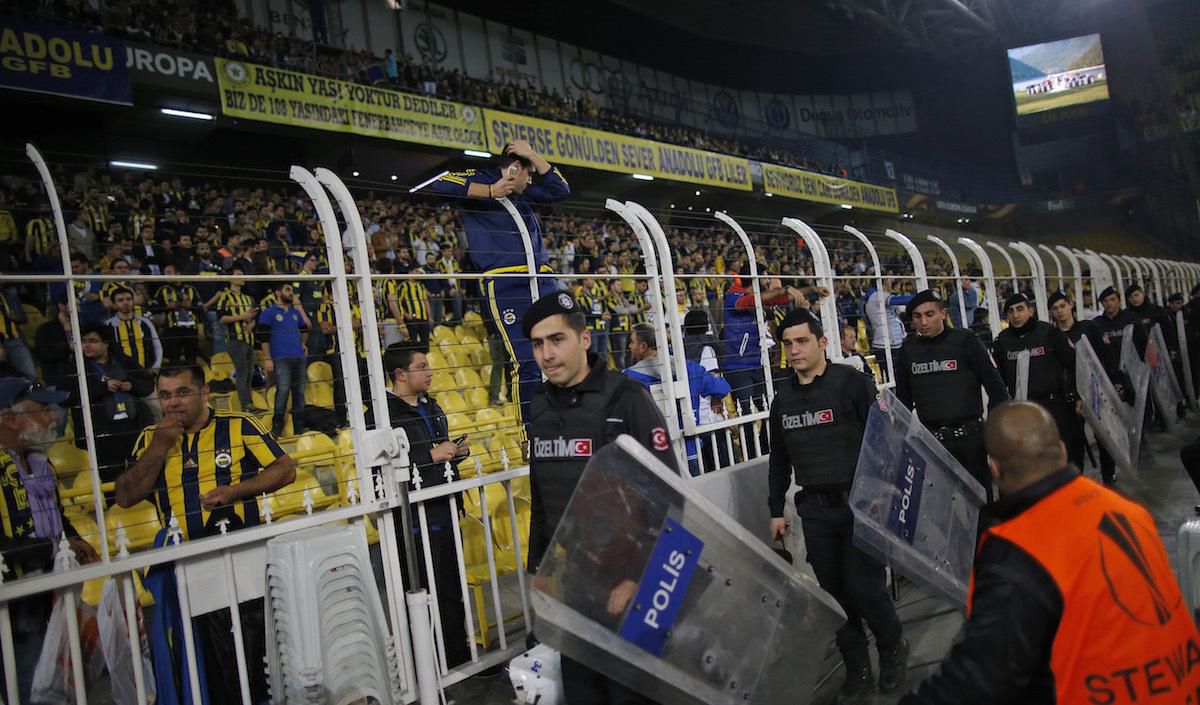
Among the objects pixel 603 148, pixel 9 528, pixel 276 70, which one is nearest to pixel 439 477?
pixel 9 528

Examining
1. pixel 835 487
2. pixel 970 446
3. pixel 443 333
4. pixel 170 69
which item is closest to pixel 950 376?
pixel 970 446

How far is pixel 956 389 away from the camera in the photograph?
5043 millimetres

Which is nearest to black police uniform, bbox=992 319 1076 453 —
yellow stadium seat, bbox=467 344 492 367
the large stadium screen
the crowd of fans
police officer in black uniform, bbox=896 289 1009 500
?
police officer in black uniform, bbox=896 289 1009 500

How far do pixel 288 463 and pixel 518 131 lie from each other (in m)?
12.0

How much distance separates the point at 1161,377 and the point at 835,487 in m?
7.36

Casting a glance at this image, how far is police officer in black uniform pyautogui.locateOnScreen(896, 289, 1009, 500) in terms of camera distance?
501 cm

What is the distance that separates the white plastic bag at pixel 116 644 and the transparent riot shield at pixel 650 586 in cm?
172

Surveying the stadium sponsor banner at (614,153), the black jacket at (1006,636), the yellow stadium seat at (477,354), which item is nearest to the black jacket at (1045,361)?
the yellow stadium seat at (477,354)

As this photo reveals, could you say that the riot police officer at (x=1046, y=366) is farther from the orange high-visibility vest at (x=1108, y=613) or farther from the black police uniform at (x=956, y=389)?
the orange high-visibility vest at (x=1108, y=613)

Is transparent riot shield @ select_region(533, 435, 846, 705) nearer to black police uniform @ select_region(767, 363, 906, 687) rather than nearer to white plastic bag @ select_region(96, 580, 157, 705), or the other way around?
black police uniform @ select_region(767, 363, 906, 687)

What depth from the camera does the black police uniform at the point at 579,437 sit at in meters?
2.59

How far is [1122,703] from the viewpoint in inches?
67.4

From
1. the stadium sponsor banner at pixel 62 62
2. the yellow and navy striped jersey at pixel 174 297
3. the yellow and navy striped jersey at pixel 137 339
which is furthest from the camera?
the stadium sponsor banner at pixel 62 62

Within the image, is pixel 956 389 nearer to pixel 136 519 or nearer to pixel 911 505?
pixel 911 505
